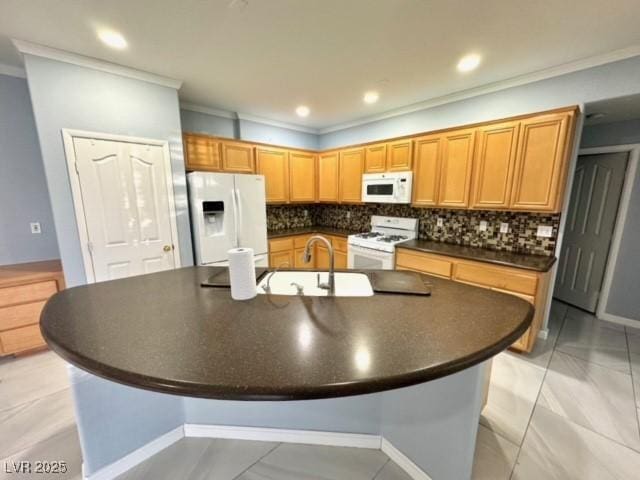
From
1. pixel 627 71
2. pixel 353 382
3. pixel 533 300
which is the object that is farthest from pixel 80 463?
pixel 627 71

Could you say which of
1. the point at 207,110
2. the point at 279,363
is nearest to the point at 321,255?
the point at 207,110

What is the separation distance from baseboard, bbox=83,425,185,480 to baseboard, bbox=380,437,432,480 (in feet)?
4.03

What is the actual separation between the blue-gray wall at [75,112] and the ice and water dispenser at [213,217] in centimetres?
76

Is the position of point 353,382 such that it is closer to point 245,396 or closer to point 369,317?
point 245,396

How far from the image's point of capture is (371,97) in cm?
307

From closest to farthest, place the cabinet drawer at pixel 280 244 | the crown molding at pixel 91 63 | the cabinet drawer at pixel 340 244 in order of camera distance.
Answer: the crown molding at pixel 91 63, the cabinet drawer at pixel 280 244, the cabinet drawer at pixel 340 244

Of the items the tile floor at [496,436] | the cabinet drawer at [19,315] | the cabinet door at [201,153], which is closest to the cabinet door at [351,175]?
the cabinet door at [201,153]

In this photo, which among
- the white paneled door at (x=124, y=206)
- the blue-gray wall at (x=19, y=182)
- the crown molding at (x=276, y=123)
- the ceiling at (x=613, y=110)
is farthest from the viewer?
the crown molding at (x=276, y=123)

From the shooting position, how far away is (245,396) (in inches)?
27.4

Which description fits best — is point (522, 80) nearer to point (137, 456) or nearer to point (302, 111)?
point (302, 111)

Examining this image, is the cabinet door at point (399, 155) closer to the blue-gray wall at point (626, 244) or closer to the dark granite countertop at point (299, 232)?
the dark granite countertop at point (299, 232)

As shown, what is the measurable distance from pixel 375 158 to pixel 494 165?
1426mm

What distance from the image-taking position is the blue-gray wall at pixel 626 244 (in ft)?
9.18

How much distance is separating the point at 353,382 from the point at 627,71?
3175 millimetres
